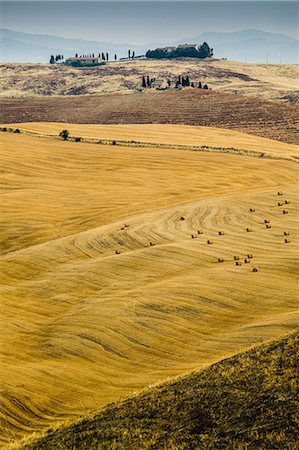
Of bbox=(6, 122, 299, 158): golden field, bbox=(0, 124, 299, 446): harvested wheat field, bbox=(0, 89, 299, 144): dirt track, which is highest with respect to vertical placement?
bbox=(0, 89, 299, 144): dirt track

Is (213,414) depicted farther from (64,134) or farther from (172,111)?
(172,111)

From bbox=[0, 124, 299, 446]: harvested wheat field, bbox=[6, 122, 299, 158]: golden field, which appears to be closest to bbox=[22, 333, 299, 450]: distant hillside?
bbox=[0, 124, 299, 446]: harvested wheat field

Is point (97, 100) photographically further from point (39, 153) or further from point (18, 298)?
point (18, 298)

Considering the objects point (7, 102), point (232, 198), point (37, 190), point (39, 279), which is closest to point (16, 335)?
point (39, 279)

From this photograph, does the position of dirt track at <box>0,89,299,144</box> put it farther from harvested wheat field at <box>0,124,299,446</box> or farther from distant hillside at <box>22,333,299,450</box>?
distant hillside at <box>22,333,299,450</box>

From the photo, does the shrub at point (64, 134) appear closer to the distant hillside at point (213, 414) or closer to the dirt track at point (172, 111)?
the dirt track at point (172, 111)

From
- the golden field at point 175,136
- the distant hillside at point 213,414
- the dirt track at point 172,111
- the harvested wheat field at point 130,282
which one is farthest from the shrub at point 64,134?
the distant hillside at point 213,414

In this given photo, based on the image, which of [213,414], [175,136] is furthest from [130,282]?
[175,136]
